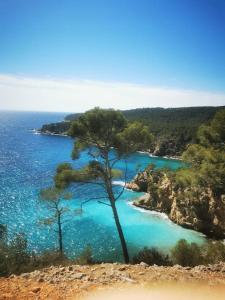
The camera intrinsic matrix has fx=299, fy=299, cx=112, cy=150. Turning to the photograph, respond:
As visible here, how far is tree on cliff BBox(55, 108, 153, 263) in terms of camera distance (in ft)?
57.3

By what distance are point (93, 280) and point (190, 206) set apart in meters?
26.5

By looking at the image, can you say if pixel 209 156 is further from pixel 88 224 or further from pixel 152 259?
pixel 88 224

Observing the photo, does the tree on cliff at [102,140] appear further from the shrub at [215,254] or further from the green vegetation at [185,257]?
the shrub at [215,254]

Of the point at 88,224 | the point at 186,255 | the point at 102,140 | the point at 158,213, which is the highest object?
the point at 102,140

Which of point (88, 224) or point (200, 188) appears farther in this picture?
point (88, 224)

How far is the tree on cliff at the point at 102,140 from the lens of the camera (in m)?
17.5

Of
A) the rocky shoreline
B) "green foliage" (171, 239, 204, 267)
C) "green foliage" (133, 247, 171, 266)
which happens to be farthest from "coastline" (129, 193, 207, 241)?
the rocky shoreline

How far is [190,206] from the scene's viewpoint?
3488cm

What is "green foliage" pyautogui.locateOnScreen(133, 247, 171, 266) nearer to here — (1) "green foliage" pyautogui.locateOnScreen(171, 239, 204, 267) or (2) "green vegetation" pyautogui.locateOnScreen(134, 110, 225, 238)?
(1) "green foliage" pyautogui.locateOnScreen(171, 239, 204, 267)

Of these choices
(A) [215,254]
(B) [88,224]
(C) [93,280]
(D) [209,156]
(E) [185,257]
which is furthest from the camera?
(B) [88,224]

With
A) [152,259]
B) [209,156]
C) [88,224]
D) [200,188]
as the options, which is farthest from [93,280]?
[88,224]

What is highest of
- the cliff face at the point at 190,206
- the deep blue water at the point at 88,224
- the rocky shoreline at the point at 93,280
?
the rocky shoreline at the point at 93,280

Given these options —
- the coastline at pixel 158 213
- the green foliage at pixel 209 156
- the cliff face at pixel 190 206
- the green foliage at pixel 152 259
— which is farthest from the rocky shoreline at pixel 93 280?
the coastline at pixel 158 213

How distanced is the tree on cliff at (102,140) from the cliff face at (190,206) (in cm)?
1680
